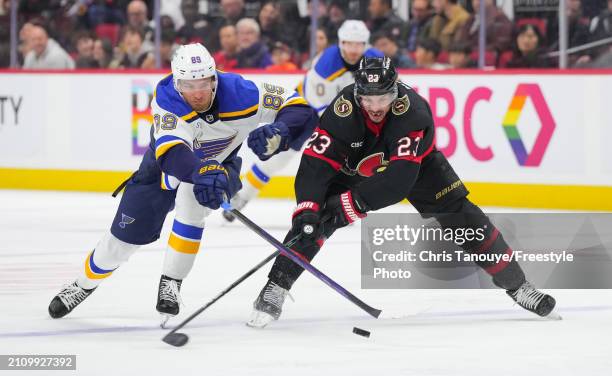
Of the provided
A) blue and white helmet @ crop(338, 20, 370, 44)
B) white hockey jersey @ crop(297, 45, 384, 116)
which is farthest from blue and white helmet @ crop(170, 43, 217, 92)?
white hockey jersey @ crop(297, 45, 384, 116)

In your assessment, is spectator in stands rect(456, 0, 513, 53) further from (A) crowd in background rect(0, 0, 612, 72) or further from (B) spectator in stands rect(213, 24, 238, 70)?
(B) spectator in stands rect(213, 24, 238, 70)

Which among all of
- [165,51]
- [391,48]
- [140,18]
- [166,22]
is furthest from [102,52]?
[391,48]

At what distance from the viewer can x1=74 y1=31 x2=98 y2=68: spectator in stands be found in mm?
10820

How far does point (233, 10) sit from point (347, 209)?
5.74 metres

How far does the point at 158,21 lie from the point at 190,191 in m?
5.97

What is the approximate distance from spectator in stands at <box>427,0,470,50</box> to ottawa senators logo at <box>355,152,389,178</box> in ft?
15.1

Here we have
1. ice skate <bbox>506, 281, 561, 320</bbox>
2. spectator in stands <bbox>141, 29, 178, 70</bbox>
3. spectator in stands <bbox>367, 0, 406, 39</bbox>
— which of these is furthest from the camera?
spectator in stands <bbox>141, 29, 178, 70</bbox>

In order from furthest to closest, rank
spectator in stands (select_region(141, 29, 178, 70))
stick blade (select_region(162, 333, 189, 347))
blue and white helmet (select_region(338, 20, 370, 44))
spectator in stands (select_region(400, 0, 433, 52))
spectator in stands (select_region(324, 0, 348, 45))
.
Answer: spectator in stands (select_region(141, 29, 178, 70)) < spectator in stands (select_region(324, 0, 348, 45)) < spectator in stands (select_region(400, 0, 433, 52)) < blue and white helmet (select_region(338, 20, 370, 44)) < stick blade (select_region(162, 333, 189, 347))

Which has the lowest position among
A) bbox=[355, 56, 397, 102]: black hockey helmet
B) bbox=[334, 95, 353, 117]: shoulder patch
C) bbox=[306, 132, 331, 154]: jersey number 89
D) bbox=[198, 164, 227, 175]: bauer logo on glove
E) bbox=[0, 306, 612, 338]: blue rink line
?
bbox=[0, 306, 612, 338]: blue rink line

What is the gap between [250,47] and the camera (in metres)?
10.3

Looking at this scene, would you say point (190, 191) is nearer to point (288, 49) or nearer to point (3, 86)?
point (288, 49)

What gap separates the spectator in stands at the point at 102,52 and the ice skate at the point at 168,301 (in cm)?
633

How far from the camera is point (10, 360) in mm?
3977

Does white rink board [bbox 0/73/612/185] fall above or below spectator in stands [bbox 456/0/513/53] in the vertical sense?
below
